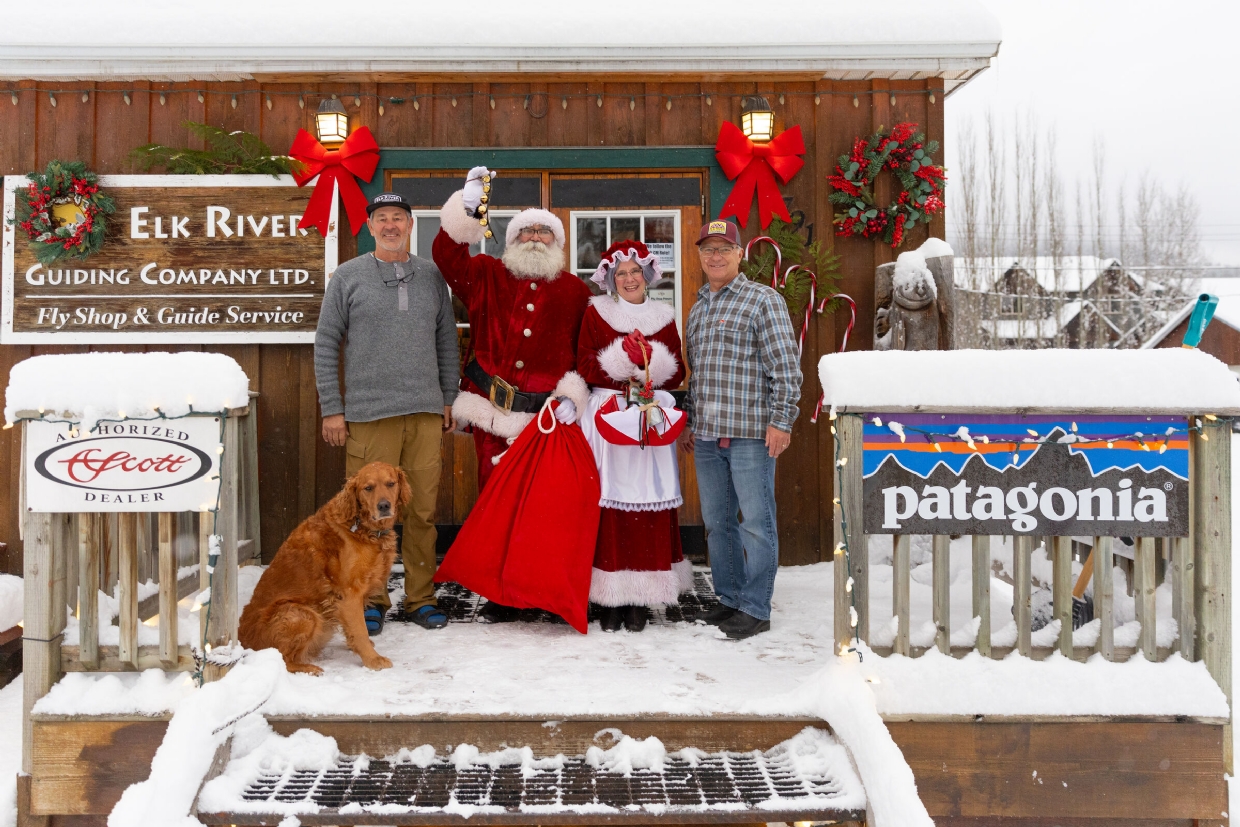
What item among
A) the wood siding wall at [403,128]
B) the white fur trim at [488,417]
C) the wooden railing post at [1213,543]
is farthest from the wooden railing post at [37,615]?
the wooden railing post at [1213,543]

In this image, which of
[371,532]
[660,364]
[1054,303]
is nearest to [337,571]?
[371,532]

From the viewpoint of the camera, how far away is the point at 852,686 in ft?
9.00

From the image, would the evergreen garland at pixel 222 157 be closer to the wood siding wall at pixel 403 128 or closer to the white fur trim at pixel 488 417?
the wood siding wall at pixel 403 128

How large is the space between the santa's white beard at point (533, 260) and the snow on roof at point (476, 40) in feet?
4.19

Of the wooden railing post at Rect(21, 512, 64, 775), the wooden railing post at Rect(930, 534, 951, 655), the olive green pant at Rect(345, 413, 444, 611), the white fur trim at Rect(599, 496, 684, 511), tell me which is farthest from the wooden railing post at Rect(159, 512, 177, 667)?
the wooden railing post at Rect(930, 534, 951, 655)

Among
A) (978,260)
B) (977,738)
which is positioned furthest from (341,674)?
(978,260)

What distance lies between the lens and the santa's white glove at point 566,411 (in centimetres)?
377

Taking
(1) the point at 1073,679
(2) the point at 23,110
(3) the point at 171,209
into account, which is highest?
(2) the point at 23,110

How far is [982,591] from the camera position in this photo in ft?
9.54

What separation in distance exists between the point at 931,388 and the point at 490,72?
10.3ft

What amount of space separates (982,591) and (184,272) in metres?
4.37

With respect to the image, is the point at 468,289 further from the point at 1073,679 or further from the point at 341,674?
the point at 1073,679

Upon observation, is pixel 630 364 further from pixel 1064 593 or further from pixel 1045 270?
pixel 1045 270

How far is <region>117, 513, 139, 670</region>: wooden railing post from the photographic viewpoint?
2912mm
